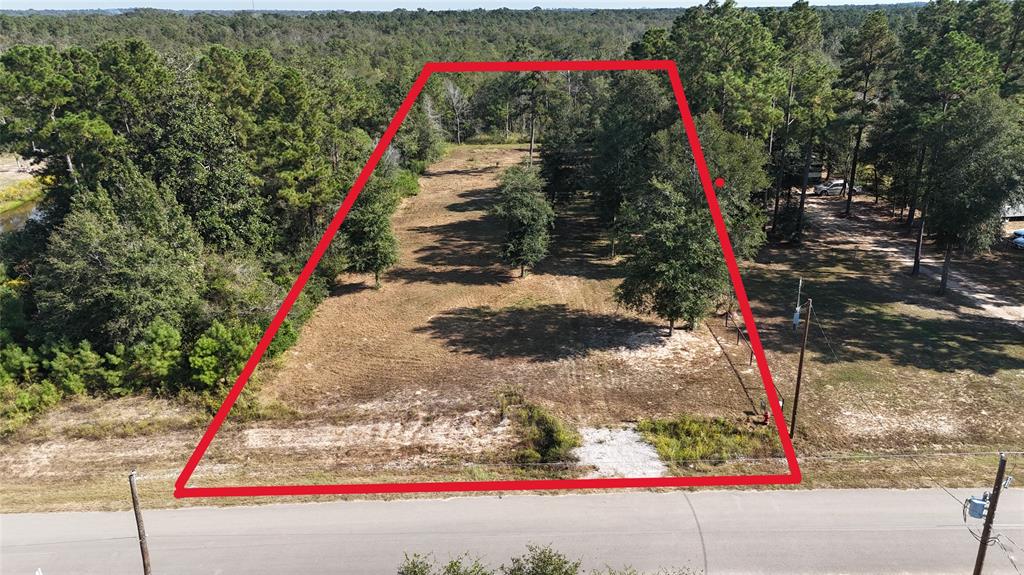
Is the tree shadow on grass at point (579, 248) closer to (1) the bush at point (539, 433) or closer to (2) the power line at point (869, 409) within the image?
(2) the power line at point (869, 409)

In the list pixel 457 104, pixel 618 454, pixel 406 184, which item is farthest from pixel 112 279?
pixel 457 104

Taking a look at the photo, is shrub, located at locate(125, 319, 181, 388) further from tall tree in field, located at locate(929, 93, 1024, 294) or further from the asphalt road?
tall tree in field, located at locate(929, 93, 1024, 294)

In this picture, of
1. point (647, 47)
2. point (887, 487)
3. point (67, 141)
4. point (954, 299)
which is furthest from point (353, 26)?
point (887, 487)

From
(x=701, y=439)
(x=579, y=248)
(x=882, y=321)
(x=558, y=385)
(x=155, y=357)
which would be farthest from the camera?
(x=579, y=248)

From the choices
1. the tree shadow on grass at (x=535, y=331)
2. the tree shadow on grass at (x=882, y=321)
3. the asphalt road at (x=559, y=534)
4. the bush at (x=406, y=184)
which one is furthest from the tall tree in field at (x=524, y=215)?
the bush at (x=406, y=184)

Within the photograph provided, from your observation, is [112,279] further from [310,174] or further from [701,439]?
[701,439]

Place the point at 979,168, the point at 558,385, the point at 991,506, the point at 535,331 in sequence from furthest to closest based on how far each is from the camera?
the point at 535,331, the point at 979,168, the point at 558,385, the point at 991,506

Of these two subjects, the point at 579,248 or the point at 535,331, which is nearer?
the point at 535,331
